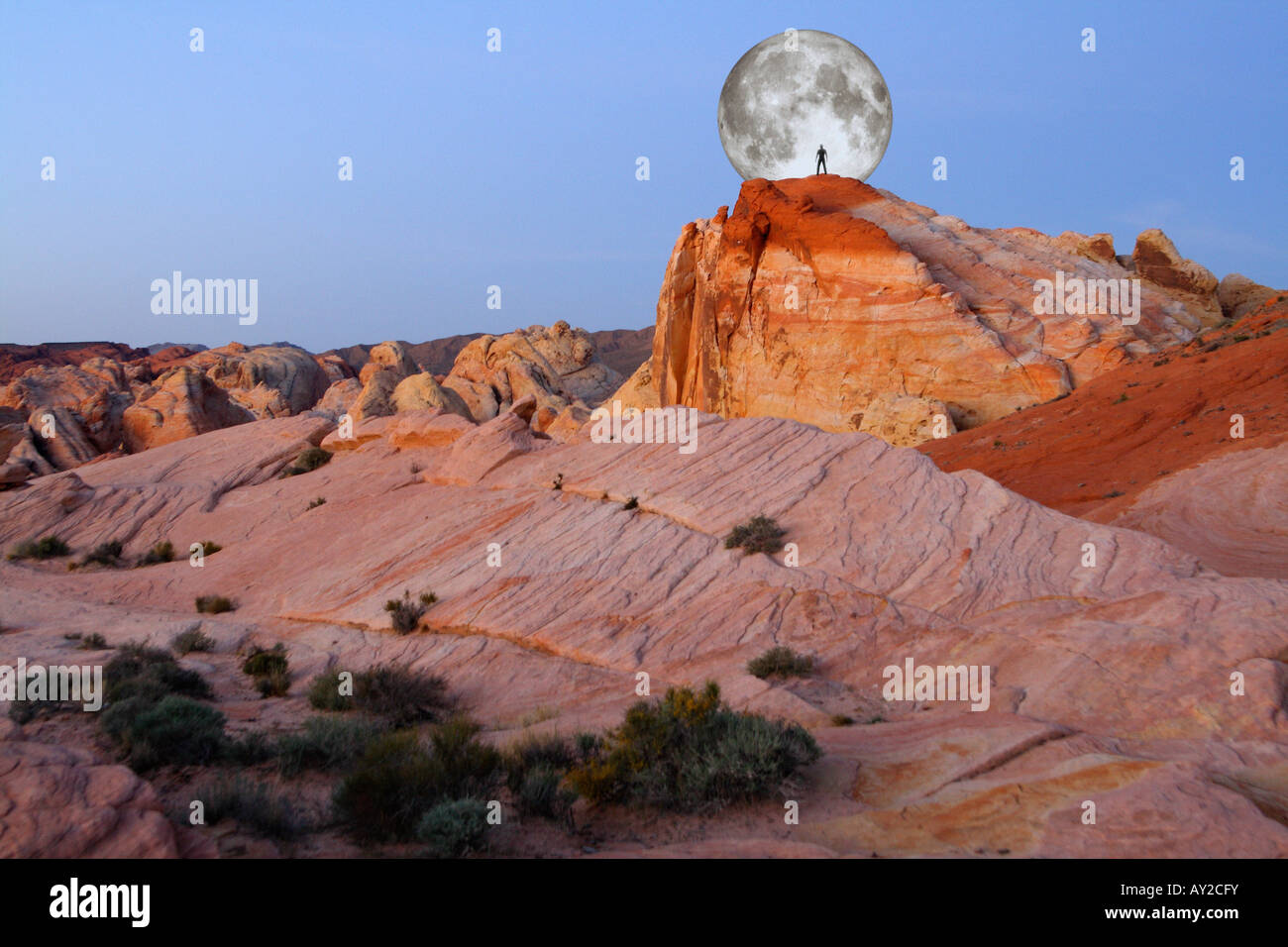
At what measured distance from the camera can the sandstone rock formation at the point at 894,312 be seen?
3331 cm

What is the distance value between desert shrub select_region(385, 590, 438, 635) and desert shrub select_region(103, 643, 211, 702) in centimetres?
271

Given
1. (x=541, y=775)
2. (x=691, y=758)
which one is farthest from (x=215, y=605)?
(x=691, y=758)

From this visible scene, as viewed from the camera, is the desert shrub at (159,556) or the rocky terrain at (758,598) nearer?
the rocky terrain at (758,598)

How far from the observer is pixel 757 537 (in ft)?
40.8

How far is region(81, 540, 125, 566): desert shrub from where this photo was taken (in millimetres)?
17516

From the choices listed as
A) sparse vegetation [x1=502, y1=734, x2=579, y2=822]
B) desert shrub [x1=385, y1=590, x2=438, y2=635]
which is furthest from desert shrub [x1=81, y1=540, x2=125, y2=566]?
sparse vegetation [x1=502, y1=734, x2=579, y2=822]

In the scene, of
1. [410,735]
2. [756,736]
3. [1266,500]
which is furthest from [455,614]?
[1266,500]

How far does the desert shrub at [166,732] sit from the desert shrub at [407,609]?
4232mm

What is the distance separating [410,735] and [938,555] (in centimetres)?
754

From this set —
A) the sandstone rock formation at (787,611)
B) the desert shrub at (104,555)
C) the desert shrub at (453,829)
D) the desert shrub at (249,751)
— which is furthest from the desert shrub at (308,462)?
the desert shrub at (453,829)

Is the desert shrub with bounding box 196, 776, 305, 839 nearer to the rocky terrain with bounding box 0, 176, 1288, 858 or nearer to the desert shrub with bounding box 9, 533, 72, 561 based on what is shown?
the rocky terrain with bounding box 0, 176, 1288, 858

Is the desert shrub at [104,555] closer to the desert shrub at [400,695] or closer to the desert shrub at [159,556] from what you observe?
the desert shrub at [159,556]
